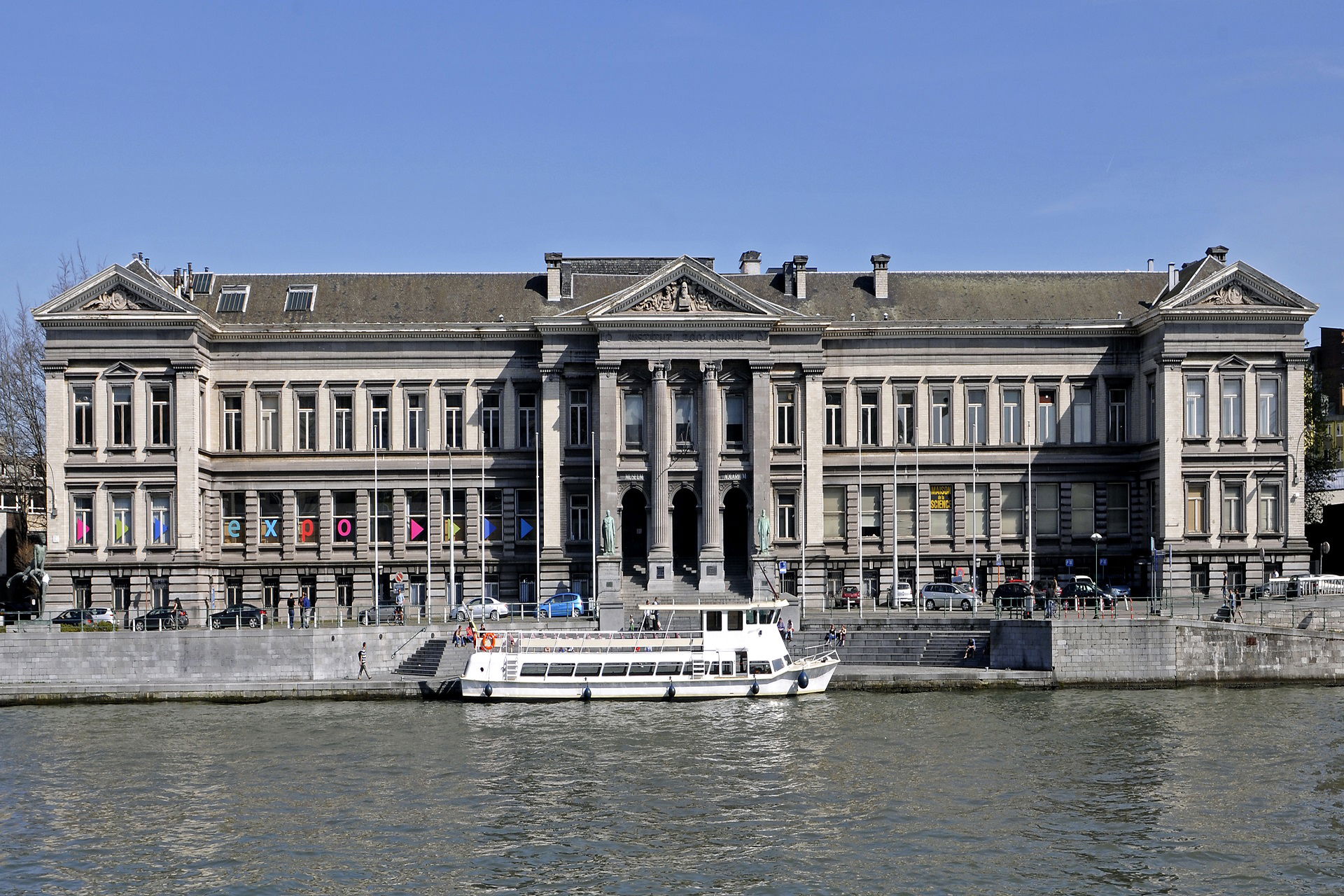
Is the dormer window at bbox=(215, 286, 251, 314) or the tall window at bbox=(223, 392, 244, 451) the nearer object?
the tall window at bbox=(223, 392, 244, 451)

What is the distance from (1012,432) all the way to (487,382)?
30.0 metres

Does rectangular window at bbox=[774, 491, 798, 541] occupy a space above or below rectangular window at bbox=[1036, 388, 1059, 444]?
below

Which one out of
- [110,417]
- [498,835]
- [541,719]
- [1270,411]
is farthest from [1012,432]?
[498,835]

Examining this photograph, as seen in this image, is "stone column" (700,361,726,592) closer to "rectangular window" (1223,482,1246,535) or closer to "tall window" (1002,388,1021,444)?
"tall window" (1002,388,1021,444)

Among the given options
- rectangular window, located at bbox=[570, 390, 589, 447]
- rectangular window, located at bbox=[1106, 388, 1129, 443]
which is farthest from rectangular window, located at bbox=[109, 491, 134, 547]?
rectangular window, located at bbox=[1106, 388, 1129, 443]

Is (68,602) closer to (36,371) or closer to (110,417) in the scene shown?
(110,417)

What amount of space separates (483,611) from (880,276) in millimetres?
31881

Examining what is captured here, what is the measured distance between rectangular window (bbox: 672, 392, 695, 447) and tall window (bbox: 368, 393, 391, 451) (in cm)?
1657

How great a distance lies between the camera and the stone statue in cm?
8488

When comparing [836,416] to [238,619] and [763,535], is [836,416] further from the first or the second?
[238,619]


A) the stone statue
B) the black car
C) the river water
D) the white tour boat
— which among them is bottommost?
the river water

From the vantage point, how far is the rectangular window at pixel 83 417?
285 feet

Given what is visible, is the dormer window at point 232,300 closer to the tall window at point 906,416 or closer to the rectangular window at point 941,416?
the tall window at point 906,416

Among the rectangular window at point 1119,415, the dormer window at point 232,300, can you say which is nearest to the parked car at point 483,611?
the dormer window at point 232,300
